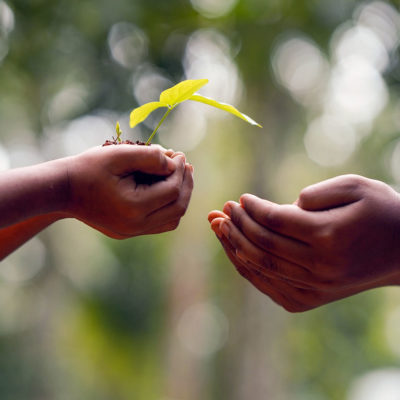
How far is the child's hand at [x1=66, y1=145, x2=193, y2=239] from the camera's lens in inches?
34.8

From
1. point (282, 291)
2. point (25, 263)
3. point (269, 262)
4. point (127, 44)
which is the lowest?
point (25, 263)

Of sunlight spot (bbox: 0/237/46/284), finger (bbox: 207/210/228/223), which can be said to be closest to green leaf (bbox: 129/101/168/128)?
finger (bbox: 207/210/228/223)

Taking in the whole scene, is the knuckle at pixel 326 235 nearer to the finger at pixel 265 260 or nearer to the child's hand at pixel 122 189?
the finger at pixel 265 260

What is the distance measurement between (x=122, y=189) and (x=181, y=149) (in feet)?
Result: 18.1

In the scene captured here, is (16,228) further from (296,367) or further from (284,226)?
(296,367)

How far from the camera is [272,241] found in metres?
0.92

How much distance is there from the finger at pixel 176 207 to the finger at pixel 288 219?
0.13 metres

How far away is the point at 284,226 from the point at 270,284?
0.23 m

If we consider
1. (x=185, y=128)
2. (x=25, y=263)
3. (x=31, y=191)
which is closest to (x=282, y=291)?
(x=31, y=191)

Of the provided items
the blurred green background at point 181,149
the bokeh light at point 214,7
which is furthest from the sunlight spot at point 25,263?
the bokeh light at point 214,7

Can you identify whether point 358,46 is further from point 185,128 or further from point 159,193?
point 159,193

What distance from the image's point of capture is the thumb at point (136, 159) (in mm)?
885

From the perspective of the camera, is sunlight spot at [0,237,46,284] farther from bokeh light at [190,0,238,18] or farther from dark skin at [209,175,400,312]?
dark skin at [209,175,400,312]

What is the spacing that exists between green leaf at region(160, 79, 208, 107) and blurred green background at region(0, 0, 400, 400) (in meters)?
2.87
